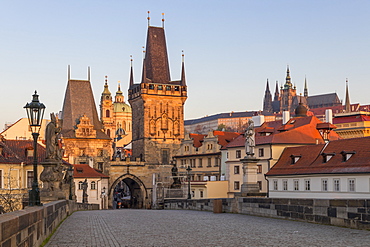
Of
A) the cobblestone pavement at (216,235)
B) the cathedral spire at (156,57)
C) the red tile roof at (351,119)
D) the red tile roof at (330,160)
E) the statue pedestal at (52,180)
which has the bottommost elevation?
the cobblestone pavement at (216,235)

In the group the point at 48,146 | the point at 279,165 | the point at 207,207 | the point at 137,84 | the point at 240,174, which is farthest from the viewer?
the point at 137,84

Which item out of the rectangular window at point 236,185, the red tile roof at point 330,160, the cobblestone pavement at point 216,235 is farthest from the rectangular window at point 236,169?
the cobblestone pavement at point 216,235

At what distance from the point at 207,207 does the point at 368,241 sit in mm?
19704

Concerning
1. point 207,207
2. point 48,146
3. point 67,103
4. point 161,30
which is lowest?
point 207,207

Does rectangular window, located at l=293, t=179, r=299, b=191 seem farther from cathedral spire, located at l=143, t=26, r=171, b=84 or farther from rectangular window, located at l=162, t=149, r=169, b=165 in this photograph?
cathedral spire, located at l=143, t=26, r=171, b=84

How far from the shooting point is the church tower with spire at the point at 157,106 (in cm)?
9975

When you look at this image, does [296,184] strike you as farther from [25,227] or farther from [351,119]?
[351,119]

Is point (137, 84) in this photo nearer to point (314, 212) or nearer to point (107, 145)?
point (107, 145)

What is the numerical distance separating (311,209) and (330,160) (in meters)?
34.3

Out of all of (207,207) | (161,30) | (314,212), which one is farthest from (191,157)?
(314,212)

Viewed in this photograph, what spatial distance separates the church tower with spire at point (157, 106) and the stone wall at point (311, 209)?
71902 millimetres

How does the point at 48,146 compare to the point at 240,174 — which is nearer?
the point at 48,146

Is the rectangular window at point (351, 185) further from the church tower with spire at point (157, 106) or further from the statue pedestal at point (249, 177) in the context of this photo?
the church tower with spire at point (157, 106)

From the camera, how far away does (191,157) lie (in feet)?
287
